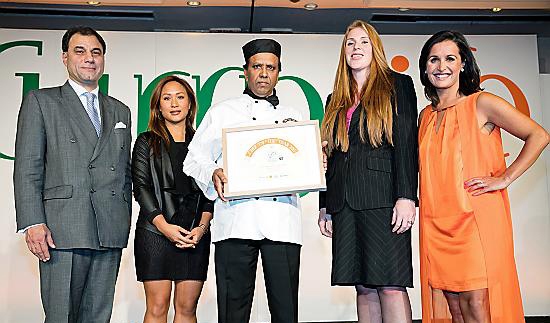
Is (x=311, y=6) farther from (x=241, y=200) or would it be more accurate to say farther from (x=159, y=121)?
(x=241, y=200)

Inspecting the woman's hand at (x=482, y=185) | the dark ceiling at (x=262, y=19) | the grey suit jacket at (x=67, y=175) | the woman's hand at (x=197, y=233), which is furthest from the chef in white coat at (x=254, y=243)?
the dark ceiling at (x=262, y=19)

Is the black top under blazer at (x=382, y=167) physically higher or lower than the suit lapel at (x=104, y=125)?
lower

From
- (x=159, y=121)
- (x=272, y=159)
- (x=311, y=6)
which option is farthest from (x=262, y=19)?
(x=272, y=159)

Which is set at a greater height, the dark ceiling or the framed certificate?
the dark ceiling

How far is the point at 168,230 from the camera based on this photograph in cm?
343

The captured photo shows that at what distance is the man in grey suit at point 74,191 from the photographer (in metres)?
3.06

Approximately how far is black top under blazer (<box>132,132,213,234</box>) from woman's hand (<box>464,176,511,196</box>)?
4.49 feet

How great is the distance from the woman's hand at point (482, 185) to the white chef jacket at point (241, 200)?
789 mm

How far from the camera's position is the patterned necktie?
329 centimetres

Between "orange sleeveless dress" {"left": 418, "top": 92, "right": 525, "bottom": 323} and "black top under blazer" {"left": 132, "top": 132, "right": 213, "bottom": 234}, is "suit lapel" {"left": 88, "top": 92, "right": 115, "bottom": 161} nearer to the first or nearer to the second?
"black top under blazer" {"left": 132, "top": 132, "right": 213, "bottom": 234}

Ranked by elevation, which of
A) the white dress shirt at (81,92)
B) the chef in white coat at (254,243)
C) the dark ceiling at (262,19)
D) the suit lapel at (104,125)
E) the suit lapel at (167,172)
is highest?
the dark ceiling at (262,19)

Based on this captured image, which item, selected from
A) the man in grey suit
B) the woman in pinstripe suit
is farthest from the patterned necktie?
the woman in pinstripe suit

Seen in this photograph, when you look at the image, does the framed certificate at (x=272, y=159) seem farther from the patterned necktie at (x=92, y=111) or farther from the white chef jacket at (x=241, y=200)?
the patterned necktie at (x=92, y=111)

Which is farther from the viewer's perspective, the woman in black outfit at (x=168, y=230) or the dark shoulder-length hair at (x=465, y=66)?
the woman in black outfit at (x=168, y=230)
